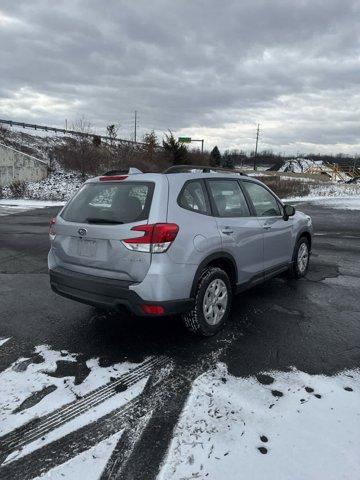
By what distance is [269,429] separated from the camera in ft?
9.23

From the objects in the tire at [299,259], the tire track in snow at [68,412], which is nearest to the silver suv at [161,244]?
the tire track in snow at [68,412]

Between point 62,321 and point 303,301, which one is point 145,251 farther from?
point 303,301

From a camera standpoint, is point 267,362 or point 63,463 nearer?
point 63,463

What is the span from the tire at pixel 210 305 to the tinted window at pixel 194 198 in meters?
→ 0.62

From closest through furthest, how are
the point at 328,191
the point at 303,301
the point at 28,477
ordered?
the point at 28,477 → the point at 303,301 → the point at 328,191

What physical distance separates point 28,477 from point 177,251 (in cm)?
203

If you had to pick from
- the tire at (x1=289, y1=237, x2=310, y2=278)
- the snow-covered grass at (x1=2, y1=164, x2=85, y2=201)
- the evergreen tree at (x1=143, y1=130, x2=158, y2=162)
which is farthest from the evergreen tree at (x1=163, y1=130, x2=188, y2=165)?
the tire at (x1=289, y1=237, x2=310, y2=278)

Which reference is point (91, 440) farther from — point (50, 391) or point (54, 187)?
point (54, 187)

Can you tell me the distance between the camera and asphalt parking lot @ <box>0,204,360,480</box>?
2.66 m

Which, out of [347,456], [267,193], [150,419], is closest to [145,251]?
[150,419]

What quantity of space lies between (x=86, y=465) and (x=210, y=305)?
2065mm

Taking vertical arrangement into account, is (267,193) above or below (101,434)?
above

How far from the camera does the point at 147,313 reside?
370 cm

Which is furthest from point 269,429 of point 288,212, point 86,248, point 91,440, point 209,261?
point 288,212
